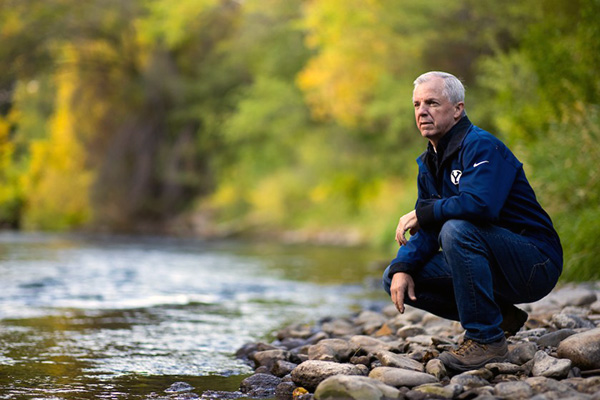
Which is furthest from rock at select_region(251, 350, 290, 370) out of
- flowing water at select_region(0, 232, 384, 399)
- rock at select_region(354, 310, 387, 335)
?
rock at select_region(354, 310, 387, 335)

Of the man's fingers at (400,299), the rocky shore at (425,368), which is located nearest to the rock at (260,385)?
the rocky shore at (425,368)

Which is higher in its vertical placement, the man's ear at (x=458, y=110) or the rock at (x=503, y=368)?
the man's ear at (x=458, y=110)

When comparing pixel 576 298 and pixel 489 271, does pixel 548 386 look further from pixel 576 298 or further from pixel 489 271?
pixel 576 298

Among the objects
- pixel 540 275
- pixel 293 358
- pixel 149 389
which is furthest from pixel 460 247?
pixel 149 389

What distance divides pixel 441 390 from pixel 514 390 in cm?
28

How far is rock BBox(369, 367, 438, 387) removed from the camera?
10.9 ft

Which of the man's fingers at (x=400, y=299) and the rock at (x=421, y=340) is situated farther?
the rock at (x=421, y=340)

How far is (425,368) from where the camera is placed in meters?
3.61

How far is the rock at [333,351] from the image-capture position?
412 cm

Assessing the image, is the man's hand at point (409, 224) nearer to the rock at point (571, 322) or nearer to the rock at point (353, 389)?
the rock at point (353, 389)

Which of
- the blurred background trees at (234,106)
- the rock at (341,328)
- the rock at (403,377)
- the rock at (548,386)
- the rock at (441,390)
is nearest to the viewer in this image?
the rock at (548,386)

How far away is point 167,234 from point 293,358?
22.2 meters

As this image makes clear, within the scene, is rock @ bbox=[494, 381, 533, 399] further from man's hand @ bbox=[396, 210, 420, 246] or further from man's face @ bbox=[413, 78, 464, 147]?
man's face @ bbox=[413, 78, 464, 147]

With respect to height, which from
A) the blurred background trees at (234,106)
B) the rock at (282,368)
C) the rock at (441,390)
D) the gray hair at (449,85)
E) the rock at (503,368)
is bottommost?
the rock at (282,368)
